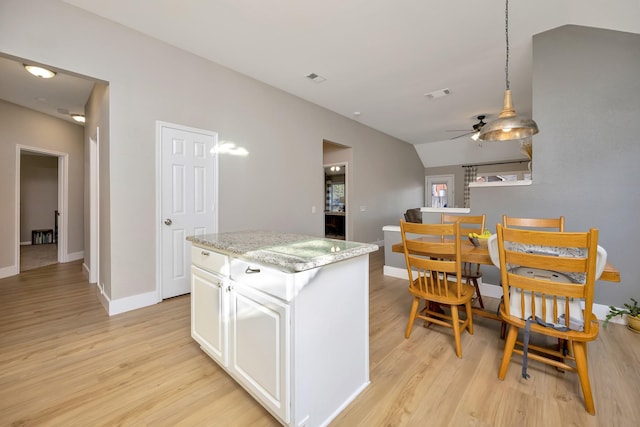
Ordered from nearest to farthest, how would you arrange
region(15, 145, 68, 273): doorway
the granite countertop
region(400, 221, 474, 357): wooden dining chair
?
1. the granite countertop
2. region(400, 221, 474, 357): wooden dining chair
3. region(15, 145, 68, 273): doorway

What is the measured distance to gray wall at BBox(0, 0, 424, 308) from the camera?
2.41 meters

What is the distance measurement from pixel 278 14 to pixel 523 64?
3.17 metres

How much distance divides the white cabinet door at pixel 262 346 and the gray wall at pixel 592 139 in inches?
121

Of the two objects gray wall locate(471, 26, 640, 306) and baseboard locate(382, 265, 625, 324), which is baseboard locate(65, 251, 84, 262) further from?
gray wall locate(471, 26, 640, 306)

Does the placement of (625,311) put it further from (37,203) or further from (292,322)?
(37,203)

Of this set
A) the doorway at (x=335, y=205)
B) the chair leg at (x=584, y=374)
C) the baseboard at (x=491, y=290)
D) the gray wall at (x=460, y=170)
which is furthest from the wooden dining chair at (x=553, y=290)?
the gray wall at (x=460, y=170)

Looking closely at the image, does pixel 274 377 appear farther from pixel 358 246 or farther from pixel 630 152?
pixel 630 152

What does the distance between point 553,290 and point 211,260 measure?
2067mm

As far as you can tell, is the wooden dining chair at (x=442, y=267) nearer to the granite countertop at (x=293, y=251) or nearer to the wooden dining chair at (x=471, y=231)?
the wooden dining chair at (x=471, y=231)

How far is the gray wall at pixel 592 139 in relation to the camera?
248 centimetres

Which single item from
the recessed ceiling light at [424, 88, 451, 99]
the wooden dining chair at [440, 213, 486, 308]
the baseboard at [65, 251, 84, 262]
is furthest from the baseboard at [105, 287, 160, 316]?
the recessed ceiling light at [424, 88, 451, 99]

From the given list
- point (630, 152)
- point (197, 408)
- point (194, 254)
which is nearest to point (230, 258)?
Result: point (194, 254)

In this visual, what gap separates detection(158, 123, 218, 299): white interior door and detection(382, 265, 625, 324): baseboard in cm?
267

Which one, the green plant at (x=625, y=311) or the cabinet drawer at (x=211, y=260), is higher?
the cabinet drawer at (x=211, y=260)
